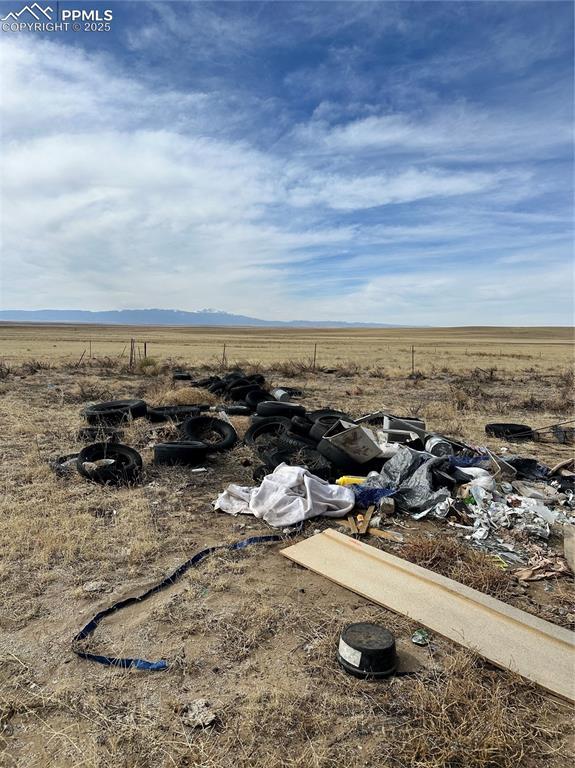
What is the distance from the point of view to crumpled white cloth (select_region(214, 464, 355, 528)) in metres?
5.34

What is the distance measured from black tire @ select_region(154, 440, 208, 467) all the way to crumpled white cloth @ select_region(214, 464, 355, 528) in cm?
144

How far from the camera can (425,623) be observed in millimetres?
3430

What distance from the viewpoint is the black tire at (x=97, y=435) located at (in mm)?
8219

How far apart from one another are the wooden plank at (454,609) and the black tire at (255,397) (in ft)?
22.4

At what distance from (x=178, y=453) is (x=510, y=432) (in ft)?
21.7

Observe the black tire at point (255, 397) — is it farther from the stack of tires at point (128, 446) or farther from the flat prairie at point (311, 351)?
the flat prairie at point (311, 351)

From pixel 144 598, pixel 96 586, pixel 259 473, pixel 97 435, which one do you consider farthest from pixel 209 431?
pixel 144 598

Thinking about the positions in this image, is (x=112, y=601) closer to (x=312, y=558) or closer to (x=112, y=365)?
(x=312, y=558)

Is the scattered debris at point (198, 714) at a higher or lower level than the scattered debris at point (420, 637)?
lower

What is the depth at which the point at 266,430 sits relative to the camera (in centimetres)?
840

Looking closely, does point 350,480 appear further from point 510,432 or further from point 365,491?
point 510,432

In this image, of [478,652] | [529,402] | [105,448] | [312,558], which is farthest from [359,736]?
[529,402]

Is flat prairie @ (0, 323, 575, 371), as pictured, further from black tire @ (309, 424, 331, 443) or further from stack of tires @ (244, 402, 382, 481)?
black tire @ (309, 424, 331, 443)

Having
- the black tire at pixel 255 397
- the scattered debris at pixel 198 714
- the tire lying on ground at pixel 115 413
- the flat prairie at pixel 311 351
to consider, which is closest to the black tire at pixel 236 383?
the black tire at pixel 255 397
